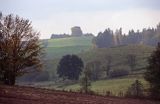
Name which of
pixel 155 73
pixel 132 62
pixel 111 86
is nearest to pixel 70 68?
pixel 111 86

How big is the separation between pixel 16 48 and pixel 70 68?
323 feet

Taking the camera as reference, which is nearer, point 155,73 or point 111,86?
point 155,73

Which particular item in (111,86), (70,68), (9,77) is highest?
(70,68)

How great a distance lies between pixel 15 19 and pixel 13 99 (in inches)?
976

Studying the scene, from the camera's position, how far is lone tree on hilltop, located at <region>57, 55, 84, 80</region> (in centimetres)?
14550

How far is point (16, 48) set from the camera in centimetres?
4869

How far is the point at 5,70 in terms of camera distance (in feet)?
160

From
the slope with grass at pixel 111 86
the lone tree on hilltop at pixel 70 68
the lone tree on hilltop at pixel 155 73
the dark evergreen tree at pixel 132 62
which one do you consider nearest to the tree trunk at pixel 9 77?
the lone tree on hilltop at pixel 155 73

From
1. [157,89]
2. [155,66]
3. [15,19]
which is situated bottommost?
[157,89]

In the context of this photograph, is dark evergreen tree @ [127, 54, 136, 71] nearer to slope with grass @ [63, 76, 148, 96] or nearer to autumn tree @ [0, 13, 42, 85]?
slope with grass @ [63, 76, 148, 96]

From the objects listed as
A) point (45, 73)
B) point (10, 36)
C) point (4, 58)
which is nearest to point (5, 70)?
point (4, 58)

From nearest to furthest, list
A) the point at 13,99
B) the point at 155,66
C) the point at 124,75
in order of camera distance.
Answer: the point at 13,99 → the point at 155,66 → the point at 124,75

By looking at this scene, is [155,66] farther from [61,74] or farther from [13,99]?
[61,74]

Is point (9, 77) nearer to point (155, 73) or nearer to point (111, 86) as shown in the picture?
point (155, 73)
